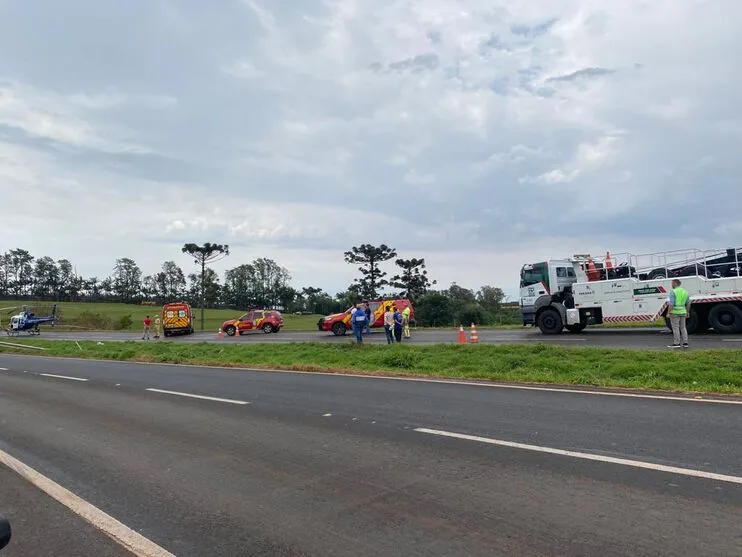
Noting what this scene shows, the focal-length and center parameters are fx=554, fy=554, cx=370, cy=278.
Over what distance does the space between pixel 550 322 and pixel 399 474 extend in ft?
60.4

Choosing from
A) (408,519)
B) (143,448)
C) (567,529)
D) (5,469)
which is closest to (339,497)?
(408,519)

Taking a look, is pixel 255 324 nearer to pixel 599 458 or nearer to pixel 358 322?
pixel 358 322

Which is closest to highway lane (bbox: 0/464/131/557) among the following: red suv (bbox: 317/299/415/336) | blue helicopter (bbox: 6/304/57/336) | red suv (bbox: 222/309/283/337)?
red suv (bbox: 317/299/415/336)

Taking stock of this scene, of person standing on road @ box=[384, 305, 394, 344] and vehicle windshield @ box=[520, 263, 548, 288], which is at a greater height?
vehicle windshield @ box=[520, 263, 548, 288]

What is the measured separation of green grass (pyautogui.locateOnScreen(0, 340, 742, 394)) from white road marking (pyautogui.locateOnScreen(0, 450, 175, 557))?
8.29 m

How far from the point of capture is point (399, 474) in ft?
17.3

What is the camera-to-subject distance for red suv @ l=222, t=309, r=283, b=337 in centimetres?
3872

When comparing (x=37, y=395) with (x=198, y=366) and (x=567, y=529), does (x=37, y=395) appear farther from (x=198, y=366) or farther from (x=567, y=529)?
(x=567, y=529)

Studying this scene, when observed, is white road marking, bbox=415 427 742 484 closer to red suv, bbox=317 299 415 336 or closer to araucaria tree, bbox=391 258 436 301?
red suv, bbox=317 299 415 336

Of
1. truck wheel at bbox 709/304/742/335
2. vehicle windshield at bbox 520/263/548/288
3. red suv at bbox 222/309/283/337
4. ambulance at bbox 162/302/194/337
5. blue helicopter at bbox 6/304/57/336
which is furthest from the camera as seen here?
blue helicopter at bbox 6/304/57/336

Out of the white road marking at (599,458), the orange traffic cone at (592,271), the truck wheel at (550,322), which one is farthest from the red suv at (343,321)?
the white road marking at (599,458)

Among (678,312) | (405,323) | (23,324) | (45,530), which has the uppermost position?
(23,324)

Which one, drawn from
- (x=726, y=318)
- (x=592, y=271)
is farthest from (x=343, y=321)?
(x=726, y=318)

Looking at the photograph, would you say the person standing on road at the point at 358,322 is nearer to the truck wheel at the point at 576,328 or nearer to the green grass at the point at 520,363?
the green grass at the point at 520,363
